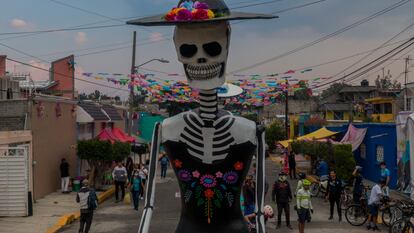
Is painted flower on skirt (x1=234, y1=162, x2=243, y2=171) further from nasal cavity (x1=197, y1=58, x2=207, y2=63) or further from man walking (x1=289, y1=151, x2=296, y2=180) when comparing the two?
man walking (x1=289, y1=151, x2=296, y2=180)

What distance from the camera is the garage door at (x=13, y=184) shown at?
14688 millimetres

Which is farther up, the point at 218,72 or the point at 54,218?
the point at 218,72

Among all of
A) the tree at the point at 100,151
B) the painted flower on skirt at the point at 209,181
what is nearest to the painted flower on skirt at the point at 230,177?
the painted flower on skirt at the point at 209,181

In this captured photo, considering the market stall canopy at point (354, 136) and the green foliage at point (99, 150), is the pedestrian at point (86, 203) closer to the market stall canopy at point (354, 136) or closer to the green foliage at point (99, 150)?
the green foliage at point (99, 150)

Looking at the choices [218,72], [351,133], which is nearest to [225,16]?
[218,72]

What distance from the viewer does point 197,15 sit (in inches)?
198

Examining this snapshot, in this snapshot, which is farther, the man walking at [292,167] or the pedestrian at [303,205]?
the man walking at [292,167]

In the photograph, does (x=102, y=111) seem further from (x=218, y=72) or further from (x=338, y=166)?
(x=218, y=72)

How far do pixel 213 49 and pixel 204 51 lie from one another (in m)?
0.09

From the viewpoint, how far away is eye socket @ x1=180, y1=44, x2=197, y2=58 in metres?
5.18

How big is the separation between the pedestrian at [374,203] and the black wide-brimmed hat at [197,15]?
8.84m

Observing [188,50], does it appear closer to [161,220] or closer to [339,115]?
[161,220]

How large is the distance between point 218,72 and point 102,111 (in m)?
22.2

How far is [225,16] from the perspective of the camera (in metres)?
5.09
